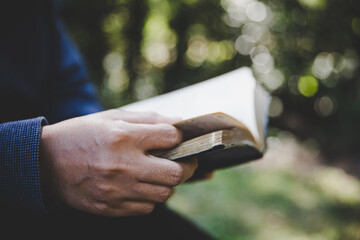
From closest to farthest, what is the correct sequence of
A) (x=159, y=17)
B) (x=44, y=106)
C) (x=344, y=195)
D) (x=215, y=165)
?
(x=215, y=165) < (x=44, y=106) < (x=344, y=195) < (x=159, y=17)

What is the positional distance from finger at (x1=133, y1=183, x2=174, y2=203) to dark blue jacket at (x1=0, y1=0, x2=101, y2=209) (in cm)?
22

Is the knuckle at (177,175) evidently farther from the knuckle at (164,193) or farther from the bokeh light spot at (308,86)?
the bokeh light spot at (308,86)

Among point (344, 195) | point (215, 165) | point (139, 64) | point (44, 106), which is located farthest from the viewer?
point (139, 64)

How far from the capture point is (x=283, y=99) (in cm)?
402

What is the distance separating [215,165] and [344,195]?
2300mm

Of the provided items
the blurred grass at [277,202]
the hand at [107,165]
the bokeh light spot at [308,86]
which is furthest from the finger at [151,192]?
the bokeh light spot at [308,86]

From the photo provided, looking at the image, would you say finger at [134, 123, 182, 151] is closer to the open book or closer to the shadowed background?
the open book

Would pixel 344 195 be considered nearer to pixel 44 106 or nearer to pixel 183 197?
pixel 183 197

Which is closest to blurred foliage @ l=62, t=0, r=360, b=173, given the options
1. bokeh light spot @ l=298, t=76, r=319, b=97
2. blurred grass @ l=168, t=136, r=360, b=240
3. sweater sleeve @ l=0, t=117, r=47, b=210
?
bokeh light spot @ l=298, t=76, r=319, b=97

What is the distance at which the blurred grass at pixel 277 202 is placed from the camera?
80.7 inches

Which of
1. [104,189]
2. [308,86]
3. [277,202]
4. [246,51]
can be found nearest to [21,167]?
[104,189]

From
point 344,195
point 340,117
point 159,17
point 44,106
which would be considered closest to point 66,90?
point 44,106

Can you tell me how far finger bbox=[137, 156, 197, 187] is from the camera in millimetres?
598

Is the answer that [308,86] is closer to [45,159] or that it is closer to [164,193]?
[164,193]
